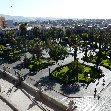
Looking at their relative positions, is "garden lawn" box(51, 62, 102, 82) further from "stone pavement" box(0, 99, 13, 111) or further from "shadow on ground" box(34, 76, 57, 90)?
"stone pavement" box(0, 99, 13, 111)

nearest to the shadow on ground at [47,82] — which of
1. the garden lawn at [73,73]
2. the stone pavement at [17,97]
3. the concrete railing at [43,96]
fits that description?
the garden lawn at [73,73]

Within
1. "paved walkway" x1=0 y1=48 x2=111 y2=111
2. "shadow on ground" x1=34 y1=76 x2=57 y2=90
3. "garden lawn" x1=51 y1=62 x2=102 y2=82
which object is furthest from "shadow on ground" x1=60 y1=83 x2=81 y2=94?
"shadow on ground" x1=34 y1=76 x2=57 y2=90

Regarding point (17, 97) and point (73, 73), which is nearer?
point (17, 97)

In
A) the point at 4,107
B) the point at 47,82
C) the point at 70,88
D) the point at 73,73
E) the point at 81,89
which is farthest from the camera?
the point at 73,73

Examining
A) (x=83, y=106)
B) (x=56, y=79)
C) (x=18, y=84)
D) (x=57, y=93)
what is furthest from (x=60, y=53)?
(x=18, y=84)

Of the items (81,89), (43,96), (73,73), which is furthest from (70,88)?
(43,96)

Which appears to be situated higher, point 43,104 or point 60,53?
point 43,104

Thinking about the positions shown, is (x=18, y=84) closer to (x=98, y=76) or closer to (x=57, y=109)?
(x=57, y=109)

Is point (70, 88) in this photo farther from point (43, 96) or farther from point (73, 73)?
point (43, 96)

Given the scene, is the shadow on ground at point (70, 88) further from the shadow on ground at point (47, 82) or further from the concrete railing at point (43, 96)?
the concrete railing at point (43, 96)

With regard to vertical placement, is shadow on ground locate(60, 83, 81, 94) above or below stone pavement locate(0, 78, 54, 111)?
below

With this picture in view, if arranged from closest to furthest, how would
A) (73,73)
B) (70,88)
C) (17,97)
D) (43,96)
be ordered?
1. (43,96)
2. (17,97)
3. (70,88)
4. (73,73)
